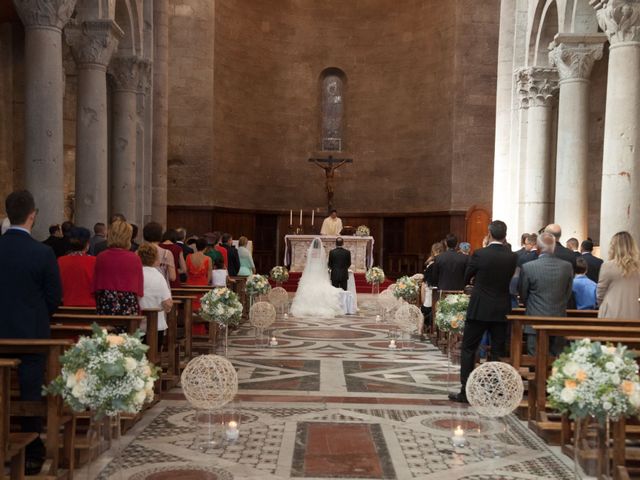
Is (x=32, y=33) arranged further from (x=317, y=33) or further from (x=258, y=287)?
(x=317, y=33)

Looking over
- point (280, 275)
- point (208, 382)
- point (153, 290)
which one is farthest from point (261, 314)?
point (280, 275)

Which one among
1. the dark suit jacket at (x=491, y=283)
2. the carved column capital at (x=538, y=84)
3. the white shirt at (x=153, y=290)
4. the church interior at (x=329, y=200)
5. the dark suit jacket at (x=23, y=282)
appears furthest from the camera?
the carved column capital at (x=538, y=84)

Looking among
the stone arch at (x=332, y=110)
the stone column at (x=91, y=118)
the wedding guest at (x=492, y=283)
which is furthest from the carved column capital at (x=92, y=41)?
the stone arch at (x=332, y=110)

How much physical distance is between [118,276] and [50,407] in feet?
7.57

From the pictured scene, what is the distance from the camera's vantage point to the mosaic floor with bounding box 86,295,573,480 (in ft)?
20.1

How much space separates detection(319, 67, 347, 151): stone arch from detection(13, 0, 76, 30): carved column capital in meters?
20.1

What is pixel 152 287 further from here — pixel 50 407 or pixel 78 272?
pixel 50 407

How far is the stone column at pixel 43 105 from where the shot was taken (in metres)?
11.6

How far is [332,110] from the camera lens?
103ft

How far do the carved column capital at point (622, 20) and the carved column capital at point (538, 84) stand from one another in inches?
244

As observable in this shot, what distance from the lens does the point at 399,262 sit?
1148 inches

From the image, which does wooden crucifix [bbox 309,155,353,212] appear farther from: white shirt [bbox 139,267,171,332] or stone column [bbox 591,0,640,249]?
white shirt [bbox 139,267,171,332]

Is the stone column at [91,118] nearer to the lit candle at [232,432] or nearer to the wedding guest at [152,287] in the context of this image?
the wedding guest at [152,287]

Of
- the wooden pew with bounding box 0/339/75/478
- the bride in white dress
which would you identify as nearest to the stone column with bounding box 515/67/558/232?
the bride in white dress
